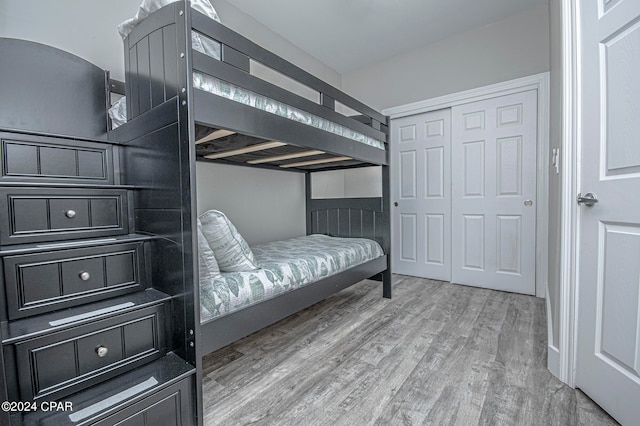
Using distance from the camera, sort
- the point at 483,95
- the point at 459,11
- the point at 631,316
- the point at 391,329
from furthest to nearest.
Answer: the point at 483,95
the point at 459,11
the point at 391,329
the point at 631,316

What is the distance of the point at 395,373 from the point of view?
1.51m

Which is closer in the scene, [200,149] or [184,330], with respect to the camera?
[184,330]

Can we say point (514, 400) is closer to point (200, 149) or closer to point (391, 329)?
point (391, 329)

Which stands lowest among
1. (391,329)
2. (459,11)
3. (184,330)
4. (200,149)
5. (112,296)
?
(391,329)

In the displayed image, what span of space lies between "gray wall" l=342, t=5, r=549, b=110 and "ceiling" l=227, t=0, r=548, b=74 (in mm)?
106

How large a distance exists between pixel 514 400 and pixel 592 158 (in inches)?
45.4

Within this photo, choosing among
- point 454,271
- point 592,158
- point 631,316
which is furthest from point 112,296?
point 454,271

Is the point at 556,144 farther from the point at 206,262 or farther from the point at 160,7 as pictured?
the point at 160,7

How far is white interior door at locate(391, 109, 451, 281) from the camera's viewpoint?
3.25 metres

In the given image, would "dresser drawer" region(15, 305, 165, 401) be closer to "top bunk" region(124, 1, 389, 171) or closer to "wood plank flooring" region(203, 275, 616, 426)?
"wood plank flooring" region(203, 275, 616, 426)

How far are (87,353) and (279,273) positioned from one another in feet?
2.80

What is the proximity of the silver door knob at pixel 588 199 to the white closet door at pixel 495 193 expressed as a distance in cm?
161

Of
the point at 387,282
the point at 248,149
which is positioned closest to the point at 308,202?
the point at 387,282

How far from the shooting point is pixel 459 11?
270 cm
